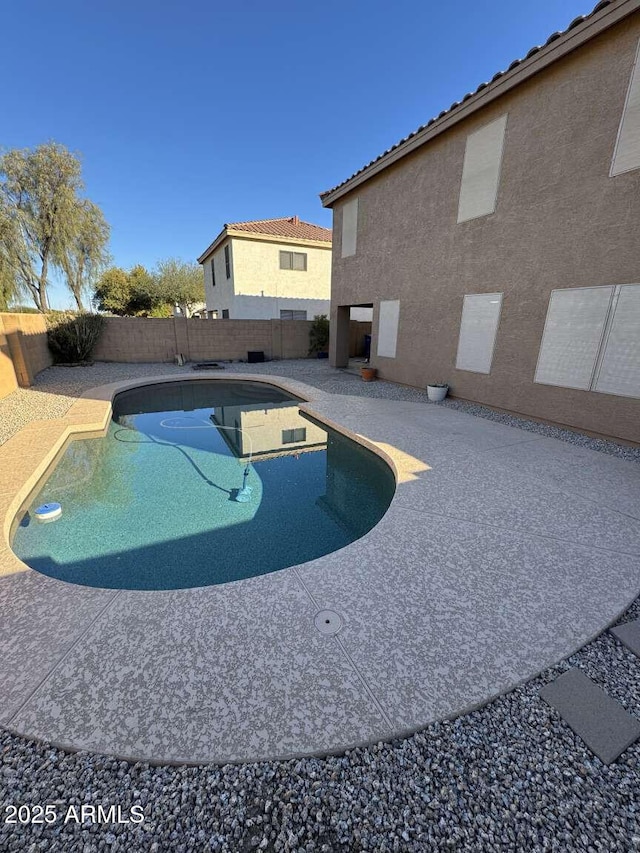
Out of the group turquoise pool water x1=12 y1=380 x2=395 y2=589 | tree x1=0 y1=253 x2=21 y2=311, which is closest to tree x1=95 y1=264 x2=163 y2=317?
tree x1=0 y1=253 x2=21 y2=311

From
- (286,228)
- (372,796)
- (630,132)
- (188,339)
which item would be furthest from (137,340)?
(372,796)

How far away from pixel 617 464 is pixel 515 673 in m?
4.12

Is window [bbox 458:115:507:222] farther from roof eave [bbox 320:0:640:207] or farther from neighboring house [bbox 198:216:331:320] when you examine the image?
neighboring house [bbox 198:216:331:320]

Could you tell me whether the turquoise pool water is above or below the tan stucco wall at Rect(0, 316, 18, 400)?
below

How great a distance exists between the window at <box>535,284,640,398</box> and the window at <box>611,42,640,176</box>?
5.30 feet

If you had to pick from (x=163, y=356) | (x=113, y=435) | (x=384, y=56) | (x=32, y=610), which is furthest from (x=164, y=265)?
(x=32, y=610)

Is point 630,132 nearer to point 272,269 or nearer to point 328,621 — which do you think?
point 328,621

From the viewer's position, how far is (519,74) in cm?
582

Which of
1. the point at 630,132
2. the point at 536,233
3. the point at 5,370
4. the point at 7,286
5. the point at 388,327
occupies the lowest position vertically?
the point at 5,370

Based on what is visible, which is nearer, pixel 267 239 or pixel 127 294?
pixel 267 239

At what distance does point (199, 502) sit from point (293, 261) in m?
15.6

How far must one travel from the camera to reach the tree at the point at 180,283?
99.4 ft

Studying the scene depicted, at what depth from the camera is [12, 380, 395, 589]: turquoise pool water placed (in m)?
3.42

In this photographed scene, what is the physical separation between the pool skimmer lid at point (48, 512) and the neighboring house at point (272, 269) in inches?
559
